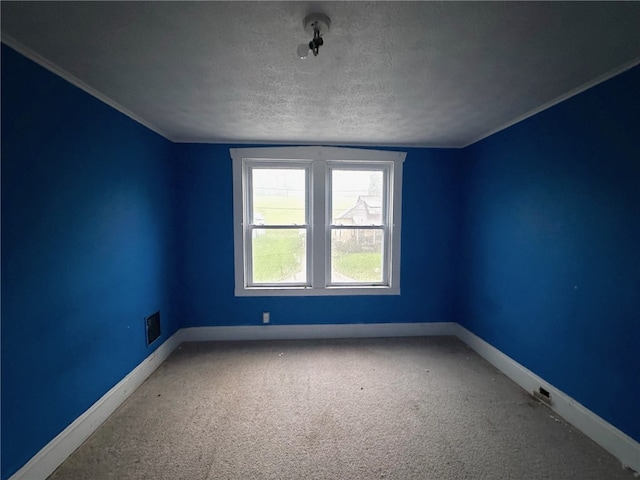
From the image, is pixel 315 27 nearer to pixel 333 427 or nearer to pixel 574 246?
pixel 574 246

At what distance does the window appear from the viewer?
10.5ft

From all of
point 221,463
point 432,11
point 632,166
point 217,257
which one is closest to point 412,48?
point 432,11

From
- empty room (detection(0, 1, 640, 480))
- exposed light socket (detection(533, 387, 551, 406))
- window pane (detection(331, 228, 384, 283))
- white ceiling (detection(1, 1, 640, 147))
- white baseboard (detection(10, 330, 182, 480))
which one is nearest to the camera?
white ceiling (detection(1, 1, 640, 147))

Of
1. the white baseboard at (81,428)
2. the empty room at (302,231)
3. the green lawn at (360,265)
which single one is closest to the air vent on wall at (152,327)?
the empty room at (302,231)

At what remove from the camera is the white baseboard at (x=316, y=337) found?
1.58 metres

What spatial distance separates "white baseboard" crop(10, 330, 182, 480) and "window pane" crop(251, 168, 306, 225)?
1.81 metres

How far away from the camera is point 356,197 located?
11.0 ft

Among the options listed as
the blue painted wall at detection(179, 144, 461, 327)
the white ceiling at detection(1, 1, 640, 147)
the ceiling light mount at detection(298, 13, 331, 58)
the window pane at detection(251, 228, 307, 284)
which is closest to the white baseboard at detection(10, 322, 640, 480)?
the blue painted wall at detection(179, 144, 461, 327)

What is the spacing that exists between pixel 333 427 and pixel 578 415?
168cm

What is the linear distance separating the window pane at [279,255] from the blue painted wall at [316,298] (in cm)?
26

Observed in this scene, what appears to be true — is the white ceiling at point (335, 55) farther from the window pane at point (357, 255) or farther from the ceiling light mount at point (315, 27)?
the window pane at point (357, 255)

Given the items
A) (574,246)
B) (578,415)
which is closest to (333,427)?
(578,415)

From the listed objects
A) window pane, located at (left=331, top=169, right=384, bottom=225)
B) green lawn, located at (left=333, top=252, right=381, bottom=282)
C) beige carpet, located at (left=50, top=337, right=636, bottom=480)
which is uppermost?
window pane, located at (left=331, top=169, right=384, bottom=225)

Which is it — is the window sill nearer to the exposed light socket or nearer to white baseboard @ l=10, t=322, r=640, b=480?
white baseboard @ l=10, t=322, r=640, b=480
